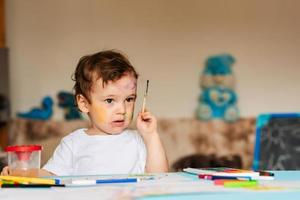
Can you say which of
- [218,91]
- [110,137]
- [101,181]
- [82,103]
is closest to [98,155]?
[110,137]

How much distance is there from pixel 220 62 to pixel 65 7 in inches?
41.3

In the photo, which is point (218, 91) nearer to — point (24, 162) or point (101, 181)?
point (24, 162)

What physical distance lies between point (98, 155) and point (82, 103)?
0.18 metres

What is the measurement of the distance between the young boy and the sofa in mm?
1987

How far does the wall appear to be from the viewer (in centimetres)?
343

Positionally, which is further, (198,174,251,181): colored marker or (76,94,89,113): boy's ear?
(76,94,89,113): boy's ear

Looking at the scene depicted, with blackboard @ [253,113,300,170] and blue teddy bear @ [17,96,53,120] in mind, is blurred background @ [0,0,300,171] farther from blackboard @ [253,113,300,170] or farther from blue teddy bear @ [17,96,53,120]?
blackboard @ [253,113,300,170]

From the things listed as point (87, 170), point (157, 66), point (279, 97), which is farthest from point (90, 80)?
point (279, 97)

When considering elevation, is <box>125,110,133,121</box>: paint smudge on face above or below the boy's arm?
above

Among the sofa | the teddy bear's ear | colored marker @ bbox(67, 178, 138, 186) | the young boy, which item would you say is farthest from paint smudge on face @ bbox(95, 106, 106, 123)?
the teddy bear's ear

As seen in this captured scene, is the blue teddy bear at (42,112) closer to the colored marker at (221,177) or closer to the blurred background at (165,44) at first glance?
the blurred background at (165,44)

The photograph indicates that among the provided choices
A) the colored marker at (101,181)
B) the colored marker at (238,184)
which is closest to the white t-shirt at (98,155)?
the colored marker at (101,181)

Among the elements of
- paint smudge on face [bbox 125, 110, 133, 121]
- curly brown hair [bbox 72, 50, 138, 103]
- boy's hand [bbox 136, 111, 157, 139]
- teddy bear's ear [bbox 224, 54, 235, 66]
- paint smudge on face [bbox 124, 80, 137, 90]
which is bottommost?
boy's hand [bbox 136, 111, 157, 139]

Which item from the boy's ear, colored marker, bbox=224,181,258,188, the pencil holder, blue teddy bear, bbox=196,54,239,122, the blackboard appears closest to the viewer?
colored marker, bbox=224,181,258,188
